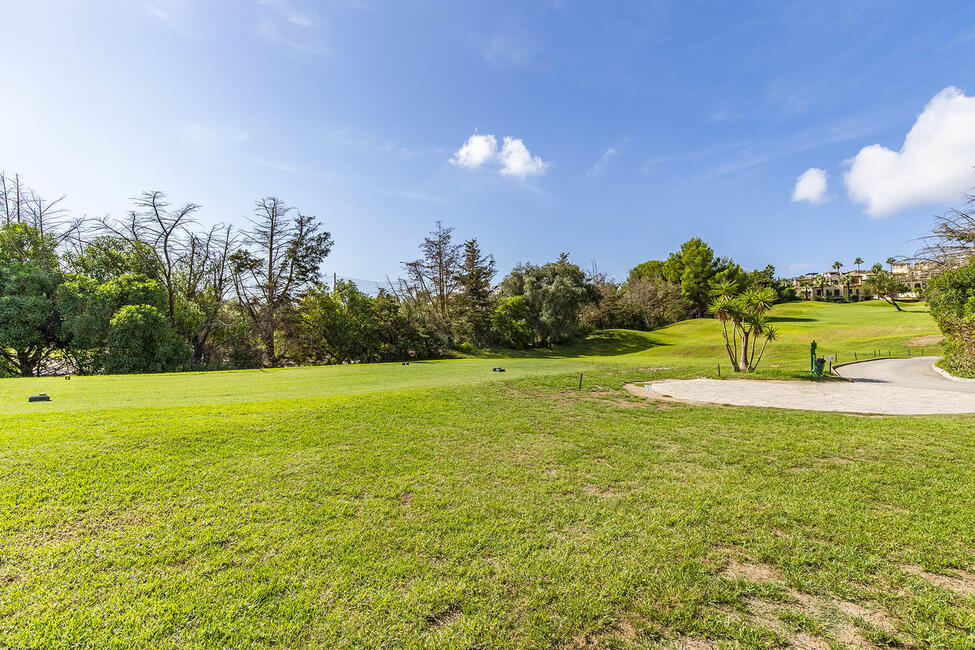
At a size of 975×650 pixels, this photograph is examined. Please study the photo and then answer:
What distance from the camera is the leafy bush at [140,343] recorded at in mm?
18641

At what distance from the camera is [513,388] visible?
11.2m

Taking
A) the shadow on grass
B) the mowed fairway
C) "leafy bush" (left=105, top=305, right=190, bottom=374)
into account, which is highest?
"leafy bush" (left=105, top=305, right=190, bottom=374)

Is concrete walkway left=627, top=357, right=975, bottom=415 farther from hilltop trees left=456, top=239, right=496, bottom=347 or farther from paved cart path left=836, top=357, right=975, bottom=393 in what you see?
hilltop trees left=456, top=239, right=496, bottom=347

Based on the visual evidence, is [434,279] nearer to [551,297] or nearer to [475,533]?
[551,297]

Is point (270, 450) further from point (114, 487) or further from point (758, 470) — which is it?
point (758, 470)

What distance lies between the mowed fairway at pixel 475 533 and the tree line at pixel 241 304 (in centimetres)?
1358

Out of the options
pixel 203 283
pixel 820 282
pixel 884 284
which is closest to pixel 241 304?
pixel 203 283

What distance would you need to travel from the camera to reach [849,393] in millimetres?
10484

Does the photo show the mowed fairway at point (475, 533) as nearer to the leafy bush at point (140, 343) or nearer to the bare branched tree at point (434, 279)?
the leafy bush at point (140, 343)

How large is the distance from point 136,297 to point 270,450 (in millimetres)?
22010

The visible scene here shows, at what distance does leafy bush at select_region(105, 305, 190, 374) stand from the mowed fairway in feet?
50.5

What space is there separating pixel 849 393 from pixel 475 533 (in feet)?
41.6

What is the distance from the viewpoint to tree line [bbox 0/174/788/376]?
1856 cm

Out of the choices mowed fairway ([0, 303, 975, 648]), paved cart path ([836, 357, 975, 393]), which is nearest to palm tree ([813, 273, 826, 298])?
paved cart path ([836, 357, 975, 393])
